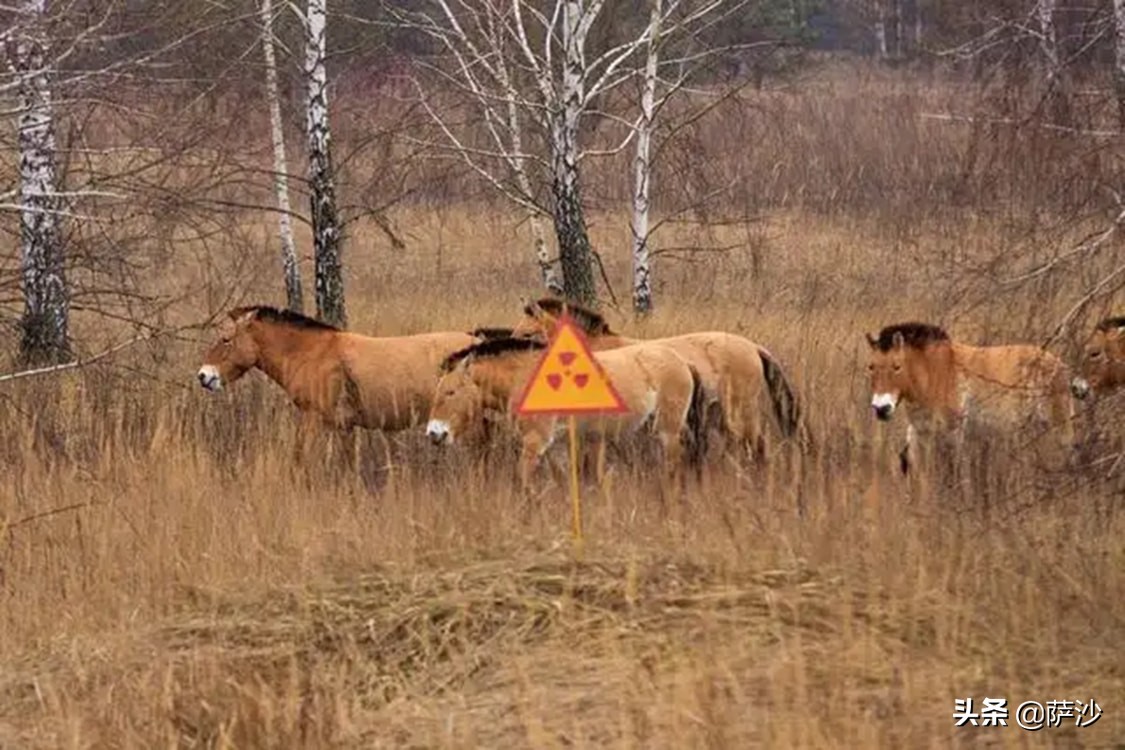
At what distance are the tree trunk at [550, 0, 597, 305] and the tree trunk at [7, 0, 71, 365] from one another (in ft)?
17.9

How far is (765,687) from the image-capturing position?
6.41 metres

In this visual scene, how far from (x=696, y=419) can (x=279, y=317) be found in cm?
327

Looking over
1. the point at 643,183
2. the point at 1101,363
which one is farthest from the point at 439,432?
the point at 643,183

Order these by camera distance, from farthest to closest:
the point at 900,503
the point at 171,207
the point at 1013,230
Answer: the point at 171,207
the point at 900,503
the point at 1013,230

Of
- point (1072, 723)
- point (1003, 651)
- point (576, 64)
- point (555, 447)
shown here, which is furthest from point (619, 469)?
point (576, 64)

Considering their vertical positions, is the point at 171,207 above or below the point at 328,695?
above

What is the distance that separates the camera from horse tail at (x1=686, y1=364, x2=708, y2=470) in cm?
1224

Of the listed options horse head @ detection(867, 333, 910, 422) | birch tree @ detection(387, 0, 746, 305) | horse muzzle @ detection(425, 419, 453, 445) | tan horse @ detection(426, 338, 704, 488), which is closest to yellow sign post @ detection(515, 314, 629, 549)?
tan horse @ detection(426, 338, 704, 488)

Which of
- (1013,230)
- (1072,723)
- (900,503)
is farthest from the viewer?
(900,503)

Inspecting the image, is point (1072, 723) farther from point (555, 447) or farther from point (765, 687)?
point (555, 447)

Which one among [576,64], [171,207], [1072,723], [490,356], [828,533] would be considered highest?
[576,64]

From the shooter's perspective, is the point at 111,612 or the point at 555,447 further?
the point at 555,447

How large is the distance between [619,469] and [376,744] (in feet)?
17.9

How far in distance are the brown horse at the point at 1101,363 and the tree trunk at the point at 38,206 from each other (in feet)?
16.2
